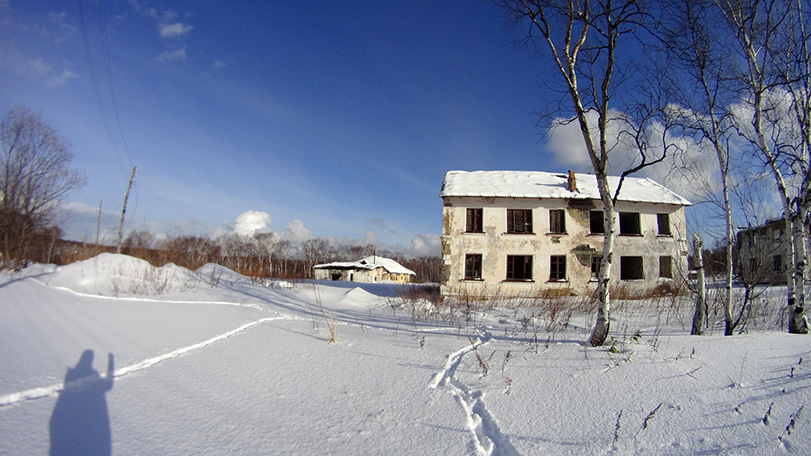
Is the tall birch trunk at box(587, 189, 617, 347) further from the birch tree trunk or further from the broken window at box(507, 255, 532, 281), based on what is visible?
the broken window at box(507, 255, 532, 281)

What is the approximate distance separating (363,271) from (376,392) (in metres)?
46.4

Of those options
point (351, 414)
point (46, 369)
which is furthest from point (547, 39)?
point (46, 369)

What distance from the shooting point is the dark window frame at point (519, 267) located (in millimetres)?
16953

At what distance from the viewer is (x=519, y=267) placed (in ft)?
55.9

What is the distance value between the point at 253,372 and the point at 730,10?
29.9ft

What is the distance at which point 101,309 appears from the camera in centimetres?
570

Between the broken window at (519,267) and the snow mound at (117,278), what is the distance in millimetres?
12931

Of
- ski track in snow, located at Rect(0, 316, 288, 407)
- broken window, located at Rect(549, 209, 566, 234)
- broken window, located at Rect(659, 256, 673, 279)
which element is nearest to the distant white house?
broken window, located at Rect(549, 209, 566, 234)

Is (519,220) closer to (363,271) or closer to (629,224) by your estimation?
(629,224)

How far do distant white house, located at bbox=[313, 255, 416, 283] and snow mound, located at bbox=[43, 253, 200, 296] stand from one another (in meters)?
36.5

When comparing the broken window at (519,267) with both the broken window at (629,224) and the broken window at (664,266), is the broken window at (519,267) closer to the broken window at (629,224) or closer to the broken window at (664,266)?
the broken window at (629,224)

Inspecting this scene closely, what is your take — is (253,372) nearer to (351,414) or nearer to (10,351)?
(351,414)

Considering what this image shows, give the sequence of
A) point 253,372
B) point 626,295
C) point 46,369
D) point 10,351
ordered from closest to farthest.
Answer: point 46,369, point 10,351, point 253,372, point 626,295

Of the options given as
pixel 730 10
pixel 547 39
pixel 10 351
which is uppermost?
pixel 730 10
